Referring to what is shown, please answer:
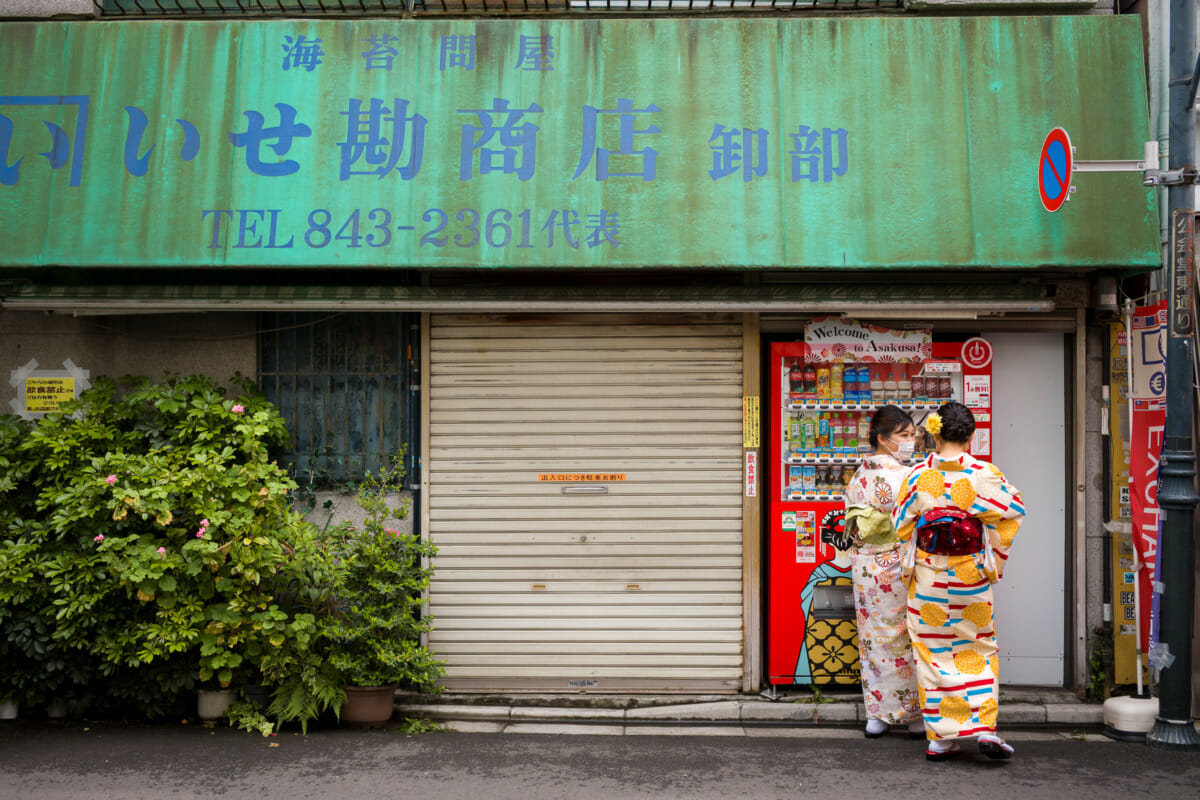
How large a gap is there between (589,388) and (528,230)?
4.63ft

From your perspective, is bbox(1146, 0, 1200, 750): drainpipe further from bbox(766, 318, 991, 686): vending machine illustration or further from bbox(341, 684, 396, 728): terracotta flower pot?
bbox(341, 684, 396, 728): terracotta flower pot

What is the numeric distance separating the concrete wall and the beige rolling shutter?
1725mm

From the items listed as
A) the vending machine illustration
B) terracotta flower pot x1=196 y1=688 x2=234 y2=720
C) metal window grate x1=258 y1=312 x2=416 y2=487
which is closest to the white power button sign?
the vending machine illustration

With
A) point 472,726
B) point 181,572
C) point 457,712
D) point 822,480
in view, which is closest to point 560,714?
point 472,726

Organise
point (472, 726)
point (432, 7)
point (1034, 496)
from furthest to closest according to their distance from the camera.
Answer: point (432, 7) < point (1034, 496) < point (472, 726)

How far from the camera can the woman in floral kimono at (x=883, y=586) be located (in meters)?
6.22

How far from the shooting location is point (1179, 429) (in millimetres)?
6047

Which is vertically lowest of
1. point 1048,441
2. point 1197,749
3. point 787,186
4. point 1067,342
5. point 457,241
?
point 1197,749

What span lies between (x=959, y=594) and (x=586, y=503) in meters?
2.88

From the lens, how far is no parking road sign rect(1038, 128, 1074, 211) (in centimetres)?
623

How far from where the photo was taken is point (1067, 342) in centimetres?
725

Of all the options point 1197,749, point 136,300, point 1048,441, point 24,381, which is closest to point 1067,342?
point 1048,441

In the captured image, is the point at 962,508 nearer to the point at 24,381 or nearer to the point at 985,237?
the point at 985,237

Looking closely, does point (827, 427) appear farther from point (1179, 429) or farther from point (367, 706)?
point (367, 706)
